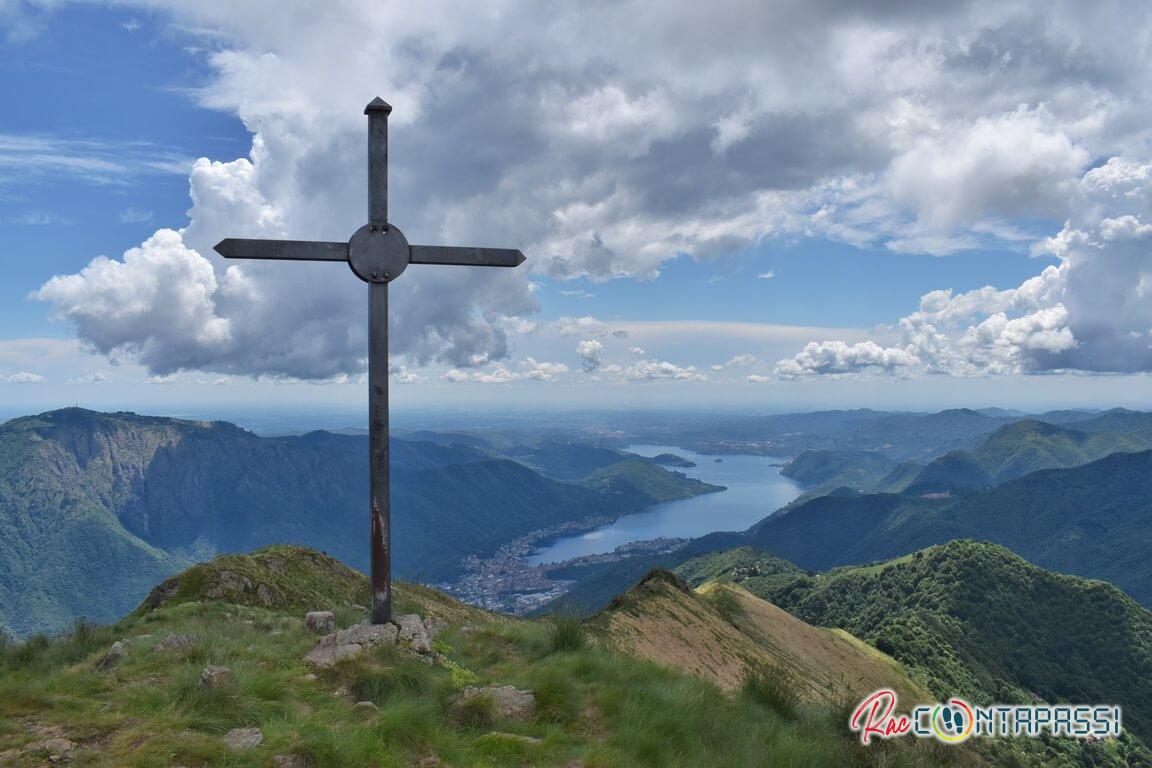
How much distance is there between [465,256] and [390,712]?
6551 millimetres

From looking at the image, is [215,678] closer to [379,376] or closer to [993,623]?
[379,376]

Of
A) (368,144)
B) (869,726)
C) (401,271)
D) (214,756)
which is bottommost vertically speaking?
(869,726)

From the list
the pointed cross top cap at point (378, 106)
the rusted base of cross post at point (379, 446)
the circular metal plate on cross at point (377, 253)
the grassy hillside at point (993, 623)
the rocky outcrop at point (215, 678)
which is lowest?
the grassy hillside at point (993, 623)

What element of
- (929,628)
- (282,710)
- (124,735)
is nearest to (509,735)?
A: (282,710)

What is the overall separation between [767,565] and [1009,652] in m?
58.2

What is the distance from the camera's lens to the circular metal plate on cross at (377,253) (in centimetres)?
909

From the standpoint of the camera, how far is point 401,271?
30.3ft

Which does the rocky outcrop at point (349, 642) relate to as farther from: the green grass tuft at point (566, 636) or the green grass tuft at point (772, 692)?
the green grass tuft at point (772, 692)

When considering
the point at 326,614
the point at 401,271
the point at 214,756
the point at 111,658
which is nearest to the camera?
the point at 214,756

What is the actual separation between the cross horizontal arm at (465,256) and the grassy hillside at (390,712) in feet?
19.3

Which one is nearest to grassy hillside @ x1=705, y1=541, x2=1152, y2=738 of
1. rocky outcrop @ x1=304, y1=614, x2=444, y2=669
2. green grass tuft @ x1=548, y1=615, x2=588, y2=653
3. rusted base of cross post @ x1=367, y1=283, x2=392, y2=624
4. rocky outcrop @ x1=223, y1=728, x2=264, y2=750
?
green grass tuft @ x1=548, y1=615, x2=588, y2=653

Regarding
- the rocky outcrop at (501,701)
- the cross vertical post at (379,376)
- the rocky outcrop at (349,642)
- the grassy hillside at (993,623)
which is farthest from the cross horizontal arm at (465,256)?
the grassy hillside at (993,623)

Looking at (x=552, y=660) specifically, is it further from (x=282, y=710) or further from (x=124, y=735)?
Answer: (x=124, y=735)

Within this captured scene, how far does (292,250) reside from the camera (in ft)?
29.8
